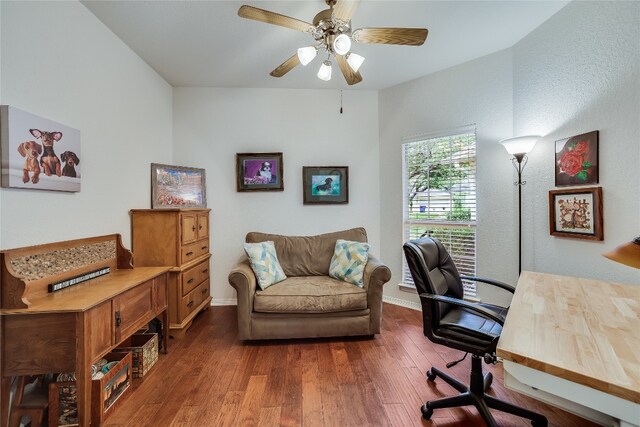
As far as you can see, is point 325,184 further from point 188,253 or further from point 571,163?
point 571,163

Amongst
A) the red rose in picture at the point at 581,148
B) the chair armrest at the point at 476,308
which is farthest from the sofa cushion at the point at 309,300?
the red rose in picture at the point at 581,148

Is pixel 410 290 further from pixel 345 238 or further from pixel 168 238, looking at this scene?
pixel 168 238

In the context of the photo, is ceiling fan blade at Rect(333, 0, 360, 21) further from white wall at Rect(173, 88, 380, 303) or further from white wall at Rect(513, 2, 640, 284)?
white wall at Rect(173, 88, 380, 303)

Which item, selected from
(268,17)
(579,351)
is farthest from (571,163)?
(268,17)

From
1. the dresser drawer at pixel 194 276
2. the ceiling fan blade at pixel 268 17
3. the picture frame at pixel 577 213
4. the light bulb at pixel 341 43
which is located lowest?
the dresser drawer at pixel 194 276

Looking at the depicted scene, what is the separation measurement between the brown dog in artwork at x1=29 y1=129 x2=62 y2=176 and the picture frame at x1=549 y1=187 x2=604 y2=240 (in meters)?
3.66

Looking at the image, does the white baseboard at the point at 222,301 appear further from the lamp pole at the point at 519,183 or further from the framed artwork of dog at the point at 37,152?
the lamp pole at the point at 519,183

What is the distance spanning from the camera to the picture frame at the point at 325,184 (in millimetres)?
3416

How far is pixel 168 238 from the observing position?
2.49 m

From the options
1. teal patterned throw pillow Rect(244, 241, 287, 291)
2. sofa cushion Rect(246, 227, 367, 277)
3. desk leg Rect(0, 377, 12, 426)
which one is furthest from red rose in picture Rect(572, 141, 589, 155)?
desk leg Rect(0, 377, 12, 426)

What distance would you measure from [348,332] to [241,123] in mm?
2781

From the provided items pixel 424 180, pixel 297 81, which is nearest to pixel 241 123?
pixel 297 81

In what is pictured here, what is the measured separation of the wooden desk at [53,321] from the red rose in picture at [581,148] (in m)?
3.35

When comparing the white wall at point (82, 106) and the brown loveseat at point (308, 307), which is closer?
the white wall at point (82, 106)
